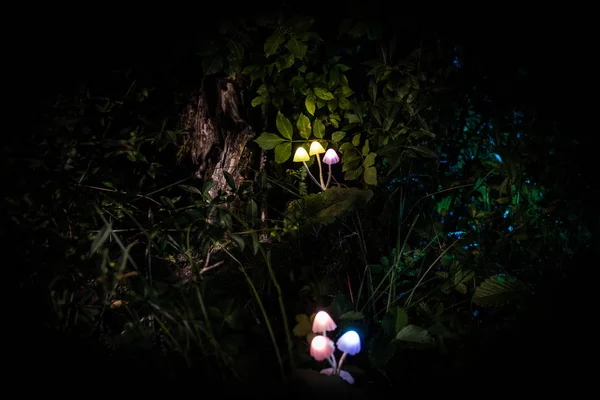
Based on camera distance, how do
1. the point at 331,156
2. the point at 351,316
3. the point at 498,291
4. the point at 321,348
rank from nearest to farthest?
the point at 321,348, the point at 351,316, the point at 498,291, the point at 331,156

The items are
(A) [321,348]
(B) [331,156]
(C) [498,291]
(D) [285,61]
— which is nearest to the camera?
(A) [321,348]

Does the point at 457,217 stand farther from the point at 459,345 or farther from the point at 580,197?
the point at 459,345

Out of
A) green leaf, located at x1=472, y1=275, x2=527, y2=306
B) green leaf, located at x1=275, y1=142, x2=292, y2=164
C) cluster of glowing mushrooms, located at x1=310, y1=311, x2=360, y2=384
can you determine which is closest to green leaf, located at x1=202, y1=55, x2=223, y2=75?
green leaf, located at x1=275, y1=142, x2=292, y2=164

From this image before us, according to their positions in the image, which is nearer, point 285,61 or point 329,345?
point 329,345

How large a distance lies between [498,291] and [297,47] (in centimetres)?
182

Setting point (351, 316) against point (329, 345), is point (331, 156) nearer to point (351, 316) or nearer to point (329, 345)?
point (351, 316)

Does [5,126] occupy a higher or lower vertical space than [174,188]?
higher

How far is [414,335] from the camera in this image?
2070 mm

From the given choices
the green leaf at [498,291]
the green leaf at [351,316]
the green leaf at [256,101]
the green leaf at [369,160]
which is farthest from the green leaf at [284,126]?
the green leaf at [498,291]

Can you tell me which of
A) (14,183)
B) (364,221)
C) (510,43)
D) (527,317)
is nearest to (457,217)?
(364,221)

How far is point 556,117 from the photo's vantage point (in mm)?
2439

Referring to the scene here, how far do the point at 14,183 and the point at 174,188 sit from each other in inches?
49.9

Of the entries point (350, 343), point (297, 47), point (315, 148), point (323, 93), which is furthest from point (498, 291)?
point (297, 47)

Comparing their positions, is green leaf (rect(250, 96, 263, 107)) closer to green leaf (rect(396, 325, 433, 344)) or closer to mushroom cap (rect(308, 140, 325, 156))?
mushroom cap (rect(308, 140, 325, 156))
